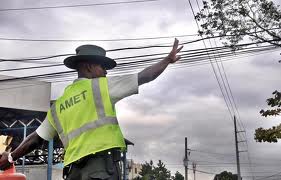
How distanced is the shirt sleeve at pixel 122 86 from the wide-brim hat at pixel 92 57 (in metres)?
0.14

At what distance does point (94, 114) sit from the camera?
259 centimetres

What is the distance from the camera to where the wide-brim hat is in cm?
266

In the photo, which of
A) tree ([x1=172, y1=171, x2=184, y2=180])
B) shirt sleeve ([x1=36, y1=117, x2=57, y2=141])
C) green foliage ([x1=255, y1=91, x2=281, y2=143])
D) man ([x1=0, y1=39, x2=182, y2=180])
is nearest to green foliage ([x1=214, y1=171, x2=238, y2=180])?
tree ([x1=172, y1=171, x2=184, y2=180])

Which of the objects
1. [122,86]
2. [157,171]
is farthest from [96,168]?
[157,171]

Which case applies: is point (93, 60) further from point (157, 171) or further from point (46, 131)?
point (157, 171)

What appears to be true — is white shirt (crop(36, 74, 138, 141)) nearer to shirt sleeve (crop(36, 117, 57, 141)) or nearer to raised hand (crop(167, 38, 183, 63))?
raised hand (crop(167, 38, 183, 63))

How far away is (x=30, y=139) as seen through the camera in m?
2.89

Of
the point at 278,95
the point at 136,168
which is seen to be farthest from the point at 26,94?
the point at 136,168

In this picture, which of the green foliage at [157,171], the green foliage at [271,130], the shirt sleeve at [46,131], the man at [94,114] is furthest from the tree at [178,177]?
the man at [94,114]

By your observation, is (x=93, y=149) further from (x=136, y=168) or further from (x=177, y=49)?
(x=136, y=168)

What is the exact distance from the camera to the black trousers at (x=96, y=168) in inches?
97.1

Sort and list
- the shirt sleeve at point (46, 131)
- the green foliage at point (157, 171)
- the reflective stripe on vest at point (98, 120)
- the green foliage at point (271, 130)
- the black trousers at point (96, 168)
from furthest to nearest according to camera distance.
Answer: the green foliage at point (157, 171) → the green foliage at point (271, 130) → the shirt sleeve at point (46, 131) → the reflective stripe on vest at point (98, 120) → the black trousers at point (96, 168)

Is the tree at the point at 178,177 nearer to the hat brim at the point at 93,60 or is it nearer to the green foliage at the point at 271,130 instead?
the green foliage at the point at 271,130

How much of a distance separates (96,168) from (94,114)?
30cm
